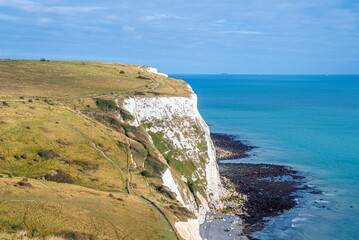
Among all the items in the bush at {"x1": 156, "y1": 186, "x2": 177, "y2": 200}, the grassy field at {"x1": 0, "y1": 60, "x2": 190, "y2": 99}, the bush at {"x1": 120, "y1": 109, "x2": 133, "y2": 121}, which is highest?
the grassy field at {"x1": 0, "y1": 60, "x2": 190, "y2": 99}

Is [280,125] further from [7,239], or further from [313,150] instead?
[7,239]

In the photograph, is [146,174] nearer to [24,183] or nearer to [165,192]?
[165,192]

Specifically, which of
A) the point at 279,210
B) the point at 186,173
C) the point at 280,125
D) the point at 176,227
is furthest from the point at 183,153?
Answer: the point at 280,125

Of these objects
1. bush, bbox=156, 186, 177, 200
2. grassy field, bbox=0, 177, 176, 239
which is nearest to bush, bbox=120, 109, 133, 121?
bush, bbox=156, 186, 177, 200

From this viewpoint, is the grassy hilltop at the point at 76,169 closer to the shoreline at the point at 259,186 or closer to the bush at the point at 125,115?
the bush at the point at 125,115

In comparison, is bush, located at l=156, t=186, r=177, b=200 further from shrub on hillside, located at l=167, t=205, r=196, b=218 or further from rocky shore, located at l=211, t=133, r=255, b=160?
rocky shore, located at l=211, t=133, r=255, b=160
